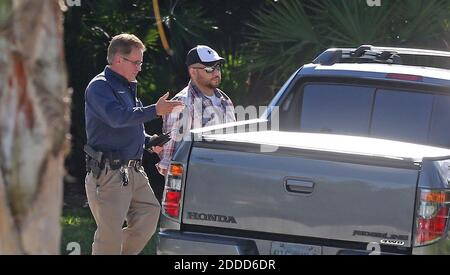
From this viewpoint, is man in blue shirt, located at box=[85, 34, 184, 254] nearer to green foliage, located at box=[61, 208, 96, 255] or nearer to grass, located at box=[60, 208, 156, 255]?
grass, located at box=[60, 208, 156, 255]

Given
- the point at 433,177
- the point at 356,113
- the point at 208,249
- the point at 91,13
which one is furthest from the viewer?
the point at 91,13

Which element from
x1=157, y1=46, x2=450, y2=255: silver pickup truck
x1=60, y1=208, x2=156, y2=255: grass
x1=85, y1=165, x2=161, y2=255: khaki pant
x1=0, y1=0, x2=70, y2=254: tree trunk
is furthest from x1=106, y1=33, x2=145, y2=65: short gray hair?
x1=0, y1=0, x2=70, y2=254: tree trunk

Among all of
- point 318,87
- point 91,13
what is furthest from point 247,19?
point 318,87

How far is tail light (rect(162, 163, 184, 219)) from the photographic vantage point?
6.15 meters

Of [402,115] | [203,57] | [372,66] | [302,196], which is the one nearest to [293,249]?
[302,196]

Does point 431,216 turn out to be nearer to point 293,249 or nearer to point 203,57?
point 293,249

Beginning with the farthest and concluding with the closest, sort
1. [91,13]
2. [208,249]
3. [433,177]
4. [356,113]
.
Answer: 1. [91,13]
2. [356,113]
3. [208,249]
4. [433,177]

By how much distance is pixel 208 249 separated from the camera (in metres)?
6.02

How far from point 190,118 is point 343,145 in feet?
6.22

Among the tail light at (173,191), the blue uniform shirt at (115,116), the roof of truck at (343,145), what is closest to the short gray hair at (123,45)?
the blue uniform shirt at (115,116)

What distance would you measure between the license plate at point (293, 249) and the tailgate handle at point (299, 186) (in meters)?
0.30

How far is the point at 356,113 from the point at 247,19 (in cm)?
506

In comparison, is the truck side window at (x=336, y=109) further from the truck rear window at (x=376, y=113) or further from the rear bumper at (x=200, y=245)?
the rear bumper at (x=200, y=245)
